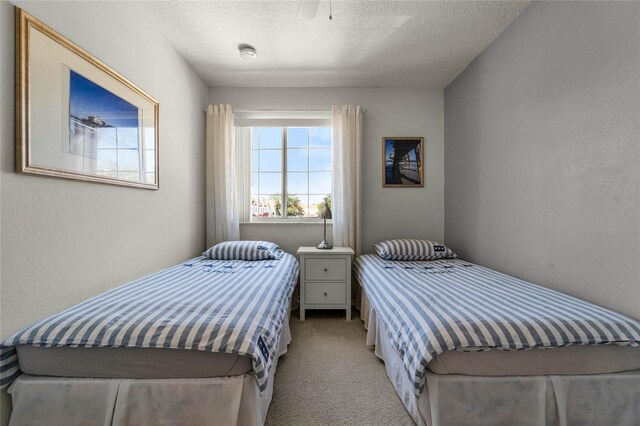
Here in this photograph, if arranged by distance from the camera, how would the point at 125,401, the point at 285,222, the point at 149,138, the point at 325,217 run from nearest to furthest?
the point at 125,401
the point at 149,138
the point at 325,217
the point at 285,222

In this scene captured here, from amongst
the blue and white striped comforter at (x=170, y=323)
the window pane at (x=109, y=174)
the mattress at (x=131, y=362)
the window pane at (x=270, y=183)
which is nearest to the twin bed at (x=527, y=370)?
the blue and white striped comforter at (x=170, y=323)

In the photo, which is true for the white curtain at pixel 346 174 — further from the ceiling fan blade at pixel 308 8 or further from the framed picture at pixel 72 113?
the framed picture at pixel 72 113

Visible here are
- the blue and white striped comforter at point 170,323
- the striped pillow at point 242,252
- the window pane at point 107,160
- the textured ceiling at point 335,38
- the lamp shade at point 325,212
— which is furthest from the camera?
the lamp shade at point 325,212

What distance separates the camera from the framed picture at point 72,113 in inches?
45.5

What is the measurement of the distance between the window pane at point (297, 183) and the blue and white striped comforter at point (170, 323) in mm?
1734

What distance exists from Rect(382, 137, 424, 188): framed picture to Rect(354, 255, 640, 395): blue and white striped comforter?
156 centimetres

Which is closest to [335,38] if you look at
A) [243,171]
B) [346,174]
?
[346,174]

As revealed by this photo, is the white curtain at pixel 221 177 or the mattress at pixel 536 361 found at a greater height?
the white curtain at pixel 221 177

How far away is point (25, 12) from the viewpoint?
1148 mm

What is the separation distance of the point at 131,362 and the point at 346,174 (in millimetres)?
2395

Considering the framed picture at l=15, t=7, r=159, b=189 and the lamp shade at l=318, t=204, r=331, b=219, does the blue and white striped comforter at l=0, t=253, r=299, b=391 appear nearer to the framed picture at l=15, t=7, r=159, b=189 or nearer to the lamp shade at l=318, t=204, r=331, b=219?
the framed picture at l=15, t=7, r=159, b=189

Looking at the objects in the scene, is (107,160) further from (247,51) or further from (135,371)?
(247,51)

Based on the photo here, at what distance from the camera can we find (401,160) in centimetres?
312

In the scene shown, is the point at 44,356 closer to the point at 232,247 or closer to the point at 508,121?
the point at 232,247
